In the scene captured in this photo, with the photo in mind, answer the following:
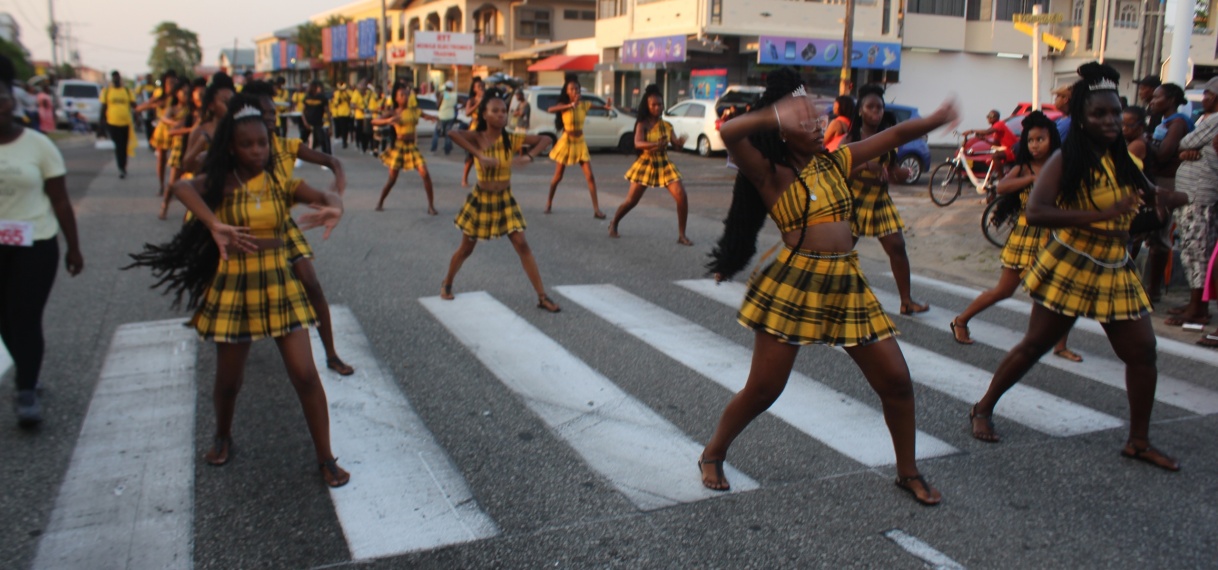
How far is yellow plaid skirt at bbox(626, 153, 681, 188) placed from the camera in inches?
415

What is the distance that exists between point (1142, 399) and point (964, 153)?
425 inches

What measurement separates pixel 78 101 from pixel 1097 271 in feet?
137

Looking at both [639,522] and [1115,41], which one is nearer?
[639,522]

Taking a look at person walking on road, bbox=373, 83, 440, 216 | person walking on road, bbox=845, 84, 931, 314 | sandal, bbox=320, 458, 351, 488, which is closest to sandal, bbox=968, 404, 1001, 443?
person walking on road, bbox=845, 84, 931, 314

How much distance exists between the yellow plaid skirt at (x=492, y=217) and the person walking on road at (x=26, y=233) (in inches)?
117

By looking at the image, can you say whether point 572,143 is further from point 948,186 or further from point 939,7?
point 939,7

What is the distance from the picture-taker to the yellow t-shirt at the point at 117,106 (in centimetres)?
1565

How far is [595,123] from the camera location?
25.2 m

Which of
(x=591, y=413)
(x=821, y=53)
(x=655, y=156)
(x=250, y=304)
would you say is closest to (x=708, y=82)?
(x=821, y=53)

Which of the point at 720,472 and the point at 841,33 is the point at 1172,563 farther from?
the point at 841,33

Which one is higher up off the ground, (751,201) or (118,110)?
(118,110)

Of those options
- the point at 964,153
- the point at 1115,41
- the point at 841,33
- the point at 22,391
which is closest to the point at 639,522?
the point at 22,391

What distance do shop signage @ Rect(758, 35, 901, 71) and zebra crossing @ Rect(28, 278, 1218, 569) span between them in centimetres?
2457

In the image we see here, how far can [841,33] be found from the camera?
3244cm
